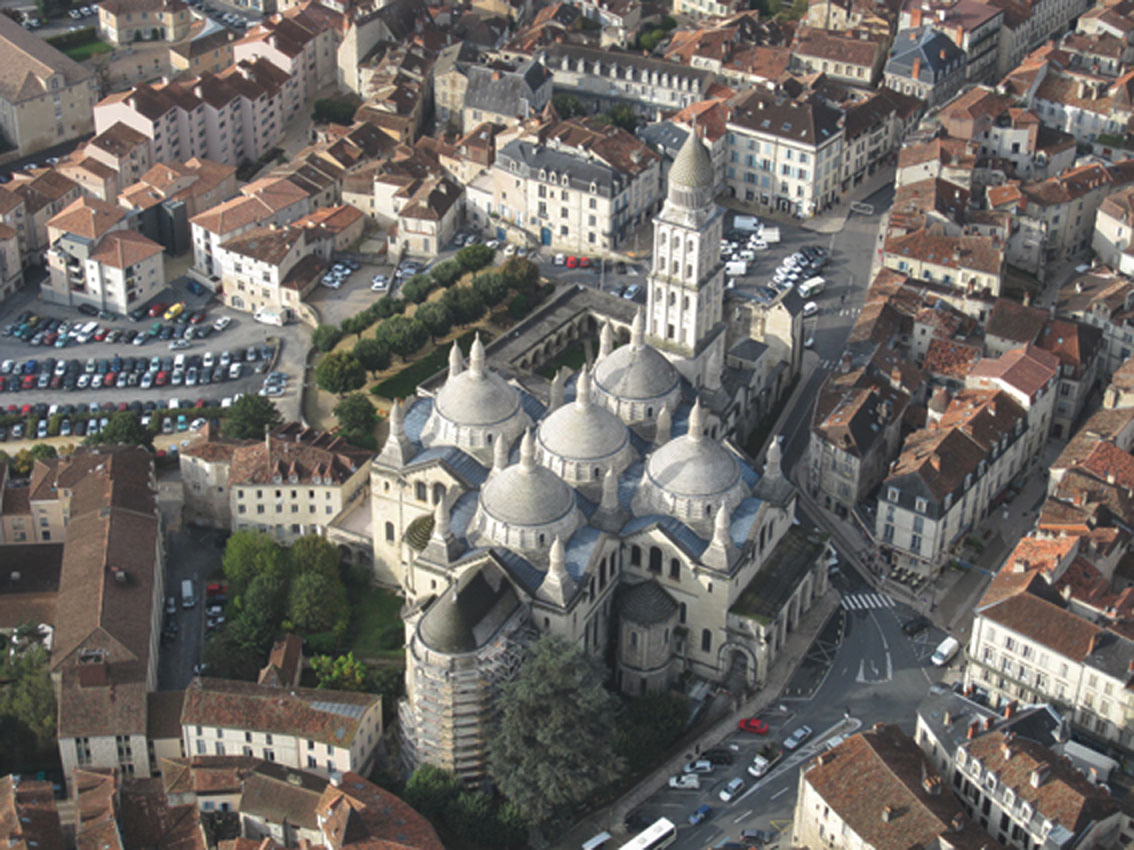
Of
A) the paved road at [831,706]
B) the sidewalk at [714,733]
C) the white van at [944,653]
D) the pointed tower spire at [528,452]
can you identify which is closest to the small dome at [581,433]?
the pointed tower spire at [528,452]

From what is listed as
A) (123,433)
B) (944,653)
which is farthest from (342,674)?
(944,653)

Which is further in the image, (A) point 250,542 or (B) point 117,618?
(A) point 250,542

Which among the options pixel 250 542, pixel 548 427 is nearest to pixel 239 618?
pixel 250 542

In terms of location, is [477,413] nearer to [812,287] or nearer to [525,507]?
[525,507]

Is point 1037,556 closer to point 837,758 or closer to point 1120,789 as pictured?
point 1120,789

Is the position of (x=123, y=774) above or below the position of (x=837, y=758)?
below

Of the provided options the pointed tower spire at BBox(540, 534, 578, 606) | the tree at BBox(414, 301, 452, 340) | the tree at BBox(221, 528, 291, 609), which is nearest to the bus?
the pointed tower spire at BBox(540, 534, 578, 606)
